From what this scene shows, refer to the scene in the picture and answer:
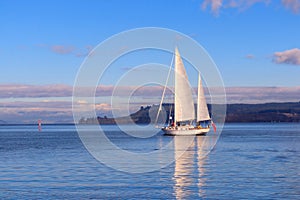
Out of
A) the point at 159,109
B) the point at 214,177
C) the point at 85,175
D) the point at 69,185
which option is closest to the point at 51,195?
the point at 69,185

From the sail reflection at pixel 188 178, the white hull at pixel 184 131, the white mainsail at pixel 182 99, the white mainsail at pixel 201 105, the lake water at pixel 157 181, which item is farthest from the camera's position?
the white mainsail at pixel 201 105

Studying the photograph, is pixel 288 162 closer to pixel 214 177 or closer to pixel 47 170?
pixel 214 177

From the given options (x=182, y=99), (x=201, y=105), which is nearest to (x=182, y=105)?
(x=182, y=99)

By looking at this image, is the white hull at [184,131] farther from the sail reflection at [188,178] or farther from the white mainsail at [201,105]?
the sail reflection at [188,178]

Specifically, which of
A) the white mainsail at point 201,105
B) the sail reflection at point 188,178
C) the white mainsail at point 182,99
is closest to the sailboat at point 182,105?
the white mainsail at point 182,99

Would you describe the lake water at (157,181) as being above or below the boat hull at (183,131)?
below

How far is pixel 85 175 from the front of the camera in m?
43.6

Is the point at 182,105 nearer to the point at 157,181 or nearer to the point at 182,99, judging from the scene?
the point at 182,99

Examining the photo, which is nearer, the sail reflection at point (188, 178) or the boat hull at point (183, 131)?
the sail reflection at point (188, 178)

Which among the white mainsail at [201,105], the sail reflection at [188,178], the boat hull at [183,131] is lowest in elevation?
the sail reflection at [188,178]

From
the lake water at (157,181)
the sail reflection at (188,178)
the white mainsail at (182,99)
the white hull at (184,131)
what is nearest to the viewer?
the lake water at (157,181)

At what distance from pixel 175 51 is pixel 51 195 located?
301ft

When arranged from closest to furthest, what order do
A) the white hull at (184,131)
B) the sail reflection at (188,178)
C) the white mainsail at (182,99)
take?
the sail reflection at (188,178)
the white hull at (184,131)
the white mainsail at (182,99)

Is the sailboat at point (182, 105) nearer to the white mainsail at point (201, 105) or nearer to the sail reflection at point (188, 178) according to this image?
the white mainsail at point (201, 105)
